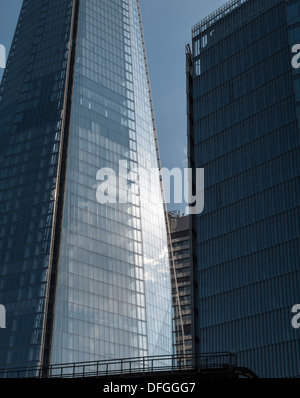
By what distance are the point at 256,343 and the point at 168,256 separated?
88272 mm

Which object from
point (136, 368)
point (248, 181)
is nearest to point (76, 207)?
point (248, 181)

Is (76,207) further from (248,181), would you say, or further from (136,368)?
(136,368)

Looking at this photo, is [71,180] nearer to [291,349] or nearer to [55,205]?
[55,205]

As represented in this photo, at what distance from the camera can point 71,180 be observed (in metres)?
164

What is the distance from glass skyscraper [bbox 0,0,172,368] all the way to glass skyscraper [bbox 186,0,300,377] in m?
42.4

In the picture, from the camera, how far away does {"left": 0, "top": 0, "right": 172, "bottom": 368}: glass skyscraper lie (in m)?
150

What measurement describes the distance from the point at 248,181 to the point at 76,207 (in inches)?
2288

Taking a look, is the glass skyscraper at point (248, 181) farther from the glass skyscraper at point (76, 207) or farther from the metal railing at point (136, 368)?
the glass skyscraper at point (76, 207)

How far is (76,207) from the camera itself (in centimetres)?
16188

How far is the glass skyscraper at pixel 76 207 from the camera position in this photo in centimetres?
15044

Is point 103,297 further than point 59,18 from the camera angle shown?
No
